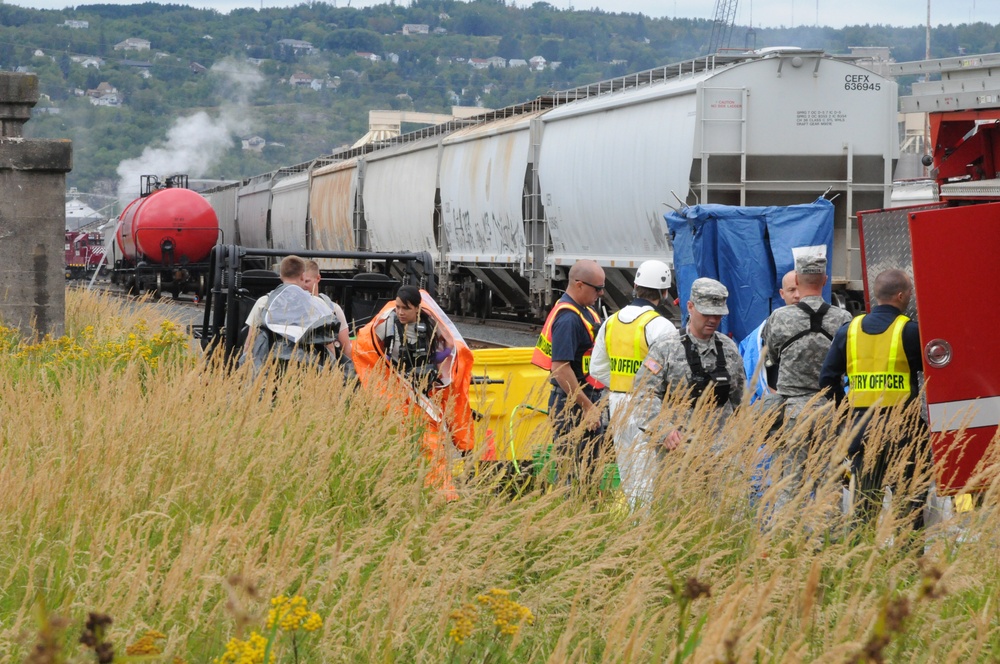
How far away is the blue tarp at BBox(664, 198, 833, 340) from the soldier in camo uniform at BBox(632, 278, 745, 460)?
16.5 ft

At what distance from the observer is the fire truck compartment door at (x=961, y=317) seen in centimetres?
633

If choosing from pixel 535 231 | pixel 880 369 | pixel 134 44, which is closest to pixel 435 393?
pixel 880 369

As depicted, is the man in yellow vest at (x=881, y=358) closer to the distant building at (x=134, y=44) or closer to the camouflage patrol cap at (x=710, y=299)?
the camouflage patrol cap at (x=710, y=299)

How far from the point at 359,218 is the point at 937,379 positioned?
26.3 meters

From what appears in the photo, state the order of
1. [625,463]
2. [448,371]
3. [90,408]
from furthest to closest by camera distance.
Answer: [448,371] < [90,408] < [625,463]

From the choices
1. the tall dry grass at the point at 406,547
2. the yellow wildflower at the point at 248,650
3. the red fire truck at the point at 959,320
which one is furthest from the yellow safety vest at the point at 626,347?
the yellow wildflower at the point at 248,650

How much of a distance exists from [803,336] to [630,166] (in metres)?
10.9

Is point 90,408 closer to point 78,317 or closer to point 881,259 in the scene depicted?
point 881,259

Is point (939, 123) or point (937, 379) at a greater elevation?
point (939, 123)

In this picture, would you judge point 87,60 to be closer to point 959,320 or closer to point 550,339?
point 550,339

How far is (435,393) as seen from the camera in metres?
7.21

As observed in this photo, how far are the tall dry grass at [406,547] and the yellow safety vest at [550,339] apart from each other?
1.71 m

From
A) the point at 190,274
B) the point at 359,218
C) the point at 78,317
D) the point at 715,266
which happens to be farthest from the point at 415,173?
the point at 715,266

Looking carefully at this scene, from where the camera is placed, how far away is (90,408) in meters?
6.24
